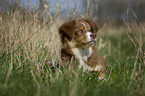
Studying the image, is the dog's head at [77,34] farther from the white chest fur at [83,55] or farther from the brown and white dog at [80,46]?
the white chest fur at [83,55]

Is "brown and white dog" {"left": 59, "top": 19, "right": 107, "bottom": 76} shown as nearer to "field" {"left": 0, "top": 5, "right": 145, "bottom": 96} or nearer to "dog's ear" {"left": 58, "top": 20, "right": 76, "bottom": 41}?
"dog's ear" {"left": 58, "top": 20, "right": 76, "bottom": 41}

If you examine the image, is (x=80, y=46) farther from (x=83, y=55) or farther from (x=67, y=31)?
(x=67, y=31)

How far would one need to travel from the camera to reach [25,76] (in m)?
2.56

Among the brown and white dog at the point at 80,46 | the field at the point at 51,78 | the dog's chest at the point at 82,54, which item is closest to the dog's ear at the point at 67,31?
the brown and white dog at the point at 80,46

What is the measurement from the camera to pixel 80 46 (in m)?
3.33

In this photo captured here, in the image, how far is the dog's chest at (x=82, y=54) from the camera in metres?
3.27

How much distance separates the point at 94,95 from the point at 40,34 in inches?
105

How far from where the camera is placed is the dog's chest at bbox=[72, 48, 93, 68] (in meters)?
3.27

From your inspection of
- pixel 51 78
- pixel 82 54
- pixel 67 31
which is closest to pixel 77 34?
pixel 67 31

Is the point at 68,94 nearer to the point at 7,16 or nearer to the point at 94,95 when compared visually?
the point at 94,95

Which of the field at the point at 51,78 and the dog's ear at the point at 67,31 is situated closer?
the field at the point at 51,78

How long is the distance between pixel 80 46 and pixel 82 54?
169 mm

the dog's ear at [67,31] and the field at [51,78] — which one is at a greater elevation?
the dog's ear at [67,31]

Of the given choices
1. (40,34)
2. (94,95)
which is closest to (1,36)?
(40,34)
